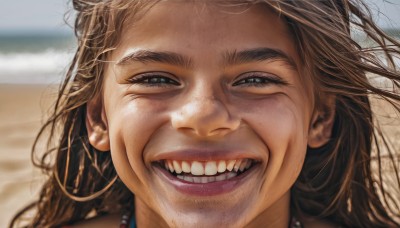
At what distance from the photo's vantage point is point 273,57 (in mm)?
2018

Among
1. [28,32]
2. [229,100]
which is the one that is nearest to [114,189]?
[229,100]

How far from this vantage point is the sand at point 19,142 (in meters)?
3.96

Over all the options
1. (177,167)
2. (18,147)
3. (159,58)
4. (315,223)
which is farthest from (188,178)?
(18,147)

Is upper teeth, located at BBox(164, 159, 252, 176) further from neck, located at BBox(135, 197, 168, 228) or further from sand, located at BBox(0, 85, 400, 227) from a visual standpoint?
sand, located at BBox(0, 85, 400, 227)

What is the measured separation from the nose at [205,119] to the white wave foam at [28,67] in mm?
8851

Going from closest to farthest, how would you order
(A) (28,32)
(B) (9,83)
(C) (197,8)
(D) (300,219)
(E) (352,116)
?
(C) (197,8), (E) (352,116), (D) (300,219), (B) (9,83), (A) (28,32)

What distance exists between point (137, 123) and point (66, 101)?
668 millimetres

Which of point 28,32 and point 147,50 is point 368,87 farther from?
point 28,32

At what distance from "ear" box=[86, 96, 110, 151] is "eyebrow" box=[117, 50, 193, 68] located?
37 centimetres

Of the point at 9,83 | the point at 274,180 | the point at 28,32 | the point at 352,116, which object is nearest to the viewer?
the point at 274,180

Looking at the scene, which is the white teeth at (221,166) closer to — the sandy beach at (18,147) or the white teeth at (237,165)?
the white teeth at (237,165)

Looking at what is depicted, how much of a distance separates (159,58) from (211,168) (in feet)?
1.20

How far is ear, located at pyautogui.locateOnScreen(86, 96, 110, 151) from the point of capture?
7.94 feet

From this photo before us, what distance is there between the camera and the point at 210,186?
2.02 meters
